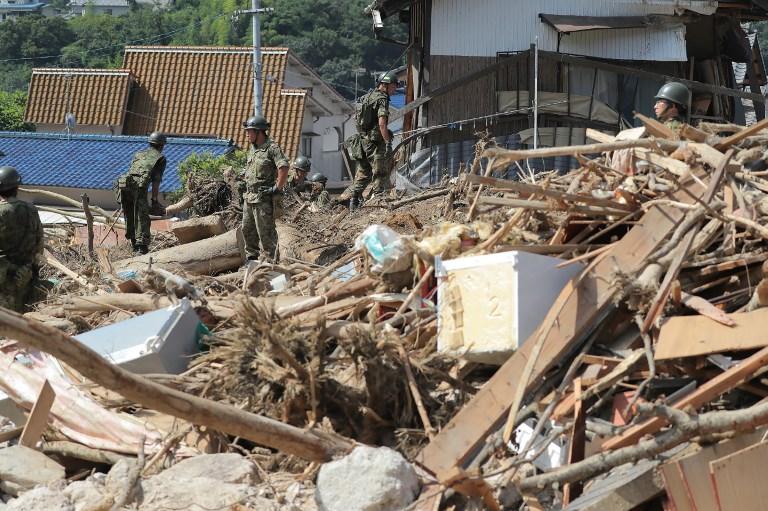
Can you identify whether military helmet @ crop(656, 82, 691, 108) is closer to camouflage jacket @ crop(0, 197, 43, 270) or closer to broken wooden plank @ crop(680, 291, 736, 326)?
broken wooden plank @ crop(680, 291, 736, 326)

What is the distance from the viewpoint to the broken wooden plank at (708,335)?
4758 millimetres

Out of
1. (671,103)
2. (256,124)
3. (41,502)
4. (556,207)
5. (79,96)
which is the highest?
(79,96)

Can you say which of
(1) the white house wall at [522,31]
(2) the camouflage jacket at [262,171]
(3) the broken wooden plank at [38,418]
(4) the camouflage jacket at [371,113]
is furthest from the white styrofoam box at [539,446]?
(1) the white house wall at [522,31]

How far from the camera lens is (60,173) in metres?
32.5

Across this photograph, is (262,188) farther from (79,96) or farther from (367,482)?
(79,96)

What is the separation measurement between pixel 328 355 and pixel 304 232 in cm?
678

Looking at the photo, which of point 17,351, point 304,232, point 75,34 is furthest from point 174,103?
point 75,34

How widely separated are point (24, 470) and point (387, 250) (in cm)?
211

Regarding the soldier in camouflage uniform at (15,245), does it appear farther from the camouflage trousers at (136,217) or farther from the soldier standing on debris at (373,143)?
the soldier standing on debris at (373,143)

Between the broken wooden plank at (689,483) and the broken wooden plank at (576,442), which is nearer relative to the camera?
the broken wooden plank at (689,483)

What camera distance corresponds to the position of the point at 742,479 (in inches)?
170

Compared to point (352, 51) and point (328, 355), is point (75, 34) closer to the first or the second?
point (352, 51)

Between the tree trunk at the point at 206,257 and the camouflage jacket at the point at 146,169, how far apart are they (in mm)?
2830

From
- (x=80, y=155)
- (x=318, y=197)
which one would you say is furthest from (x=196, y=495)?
(x=80, y=155)
